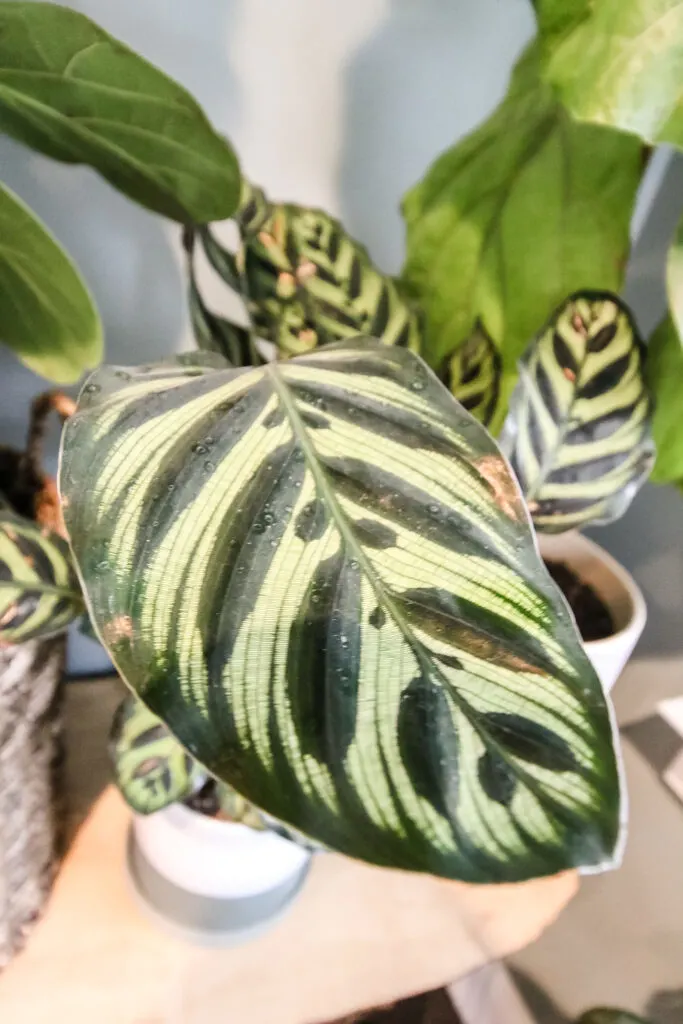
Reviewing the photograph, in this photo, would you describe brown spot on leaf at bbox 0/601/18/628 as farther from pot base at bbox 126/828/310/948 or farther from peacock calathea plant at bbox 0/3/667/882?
pot base at bbox 126/828/310/948

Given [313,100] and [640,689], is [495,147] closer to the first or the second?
[313,100]

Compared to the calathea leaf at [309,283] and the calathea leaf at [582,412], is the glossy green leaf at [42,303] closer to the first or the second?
the calathea leaf at [309,283]

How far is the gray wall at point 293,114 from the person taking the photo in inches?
21.7

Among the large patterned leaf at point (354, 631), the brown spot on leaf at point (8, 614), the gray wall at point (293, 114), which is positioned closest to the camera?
the large patterned leaf at point (354, 631)

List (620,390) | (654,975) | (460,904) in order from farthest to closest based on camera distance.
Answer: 1. (654,975)
2. (460,904)
3. (620,390)

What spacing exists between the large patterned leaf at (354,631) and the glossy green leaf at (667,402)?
0.20 meters

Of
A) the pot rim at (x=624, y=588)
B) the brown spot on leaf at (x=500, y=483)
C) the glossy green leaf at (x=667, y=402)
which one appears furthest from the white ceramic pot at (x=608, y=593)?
the brown spot on leaf at (x=500, y=483)

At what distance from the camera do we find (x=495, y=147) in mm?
494

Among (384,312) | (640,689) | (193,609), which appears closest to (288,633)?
(193,609)

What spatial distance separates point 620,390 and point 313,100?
35 centimetres

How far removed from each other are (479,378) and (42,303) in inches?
10.4

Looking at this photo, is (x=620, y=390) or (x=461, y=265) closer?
(x=620, y=390)

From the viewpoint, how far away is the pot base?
556mm

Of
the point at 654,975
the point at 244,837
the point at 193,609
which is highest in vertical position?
the point at 193,609
